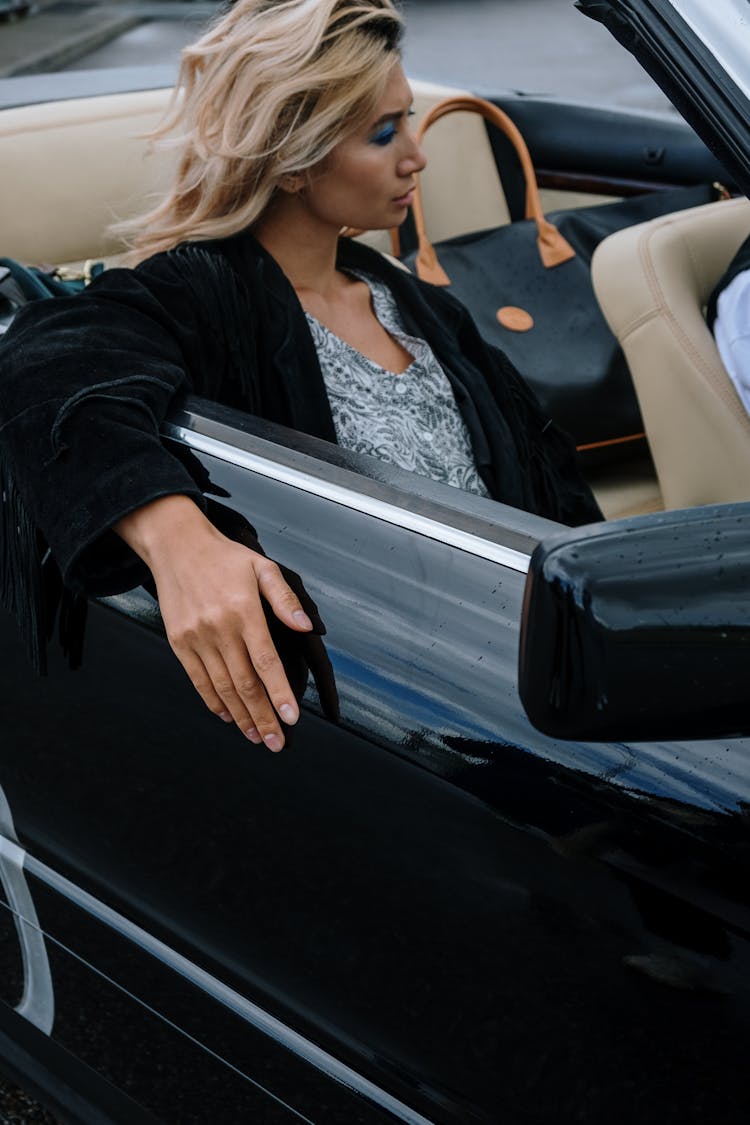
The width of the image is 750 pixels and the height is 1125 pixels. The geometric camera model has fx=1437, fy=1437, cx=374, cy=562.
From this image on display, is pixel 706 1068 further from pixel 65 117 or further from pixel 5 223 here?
pixel 65 117

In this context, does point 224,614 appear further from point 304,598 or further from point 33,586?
point 33,586

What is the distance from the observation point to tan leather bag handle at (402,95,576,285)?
2.46 m

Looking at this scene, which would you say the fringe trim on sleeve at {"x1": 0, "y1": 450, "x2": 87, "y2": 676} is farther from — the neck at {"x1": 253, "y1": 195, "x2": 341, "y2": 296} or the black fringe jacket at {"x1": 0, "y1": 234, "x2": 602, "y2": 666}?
the neck at {"x1": 253, "y1": 195, "x2": 341, "y2": 296}

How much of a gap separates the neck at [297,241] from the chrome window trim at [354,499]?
1.56 ft

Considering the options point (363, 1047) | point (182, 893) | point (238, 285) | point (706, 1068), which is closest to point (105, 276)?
point (238, 285)

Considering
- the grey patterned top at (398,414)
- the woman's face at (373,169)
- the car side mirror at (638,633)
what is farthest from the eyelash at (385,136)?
the car side mirror at (638,633)

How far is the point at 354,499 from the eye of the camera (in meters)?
1.16

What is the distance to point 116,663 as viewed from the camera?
1.29 metres

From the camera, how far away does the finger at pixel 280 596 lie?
1.12m

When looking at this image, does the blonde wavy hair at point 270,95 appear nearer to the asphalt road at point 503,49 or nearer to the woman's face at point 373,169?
the woman's face at point 373,169

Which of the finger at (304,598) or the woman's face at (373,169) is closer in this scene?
the finger at (304,598)

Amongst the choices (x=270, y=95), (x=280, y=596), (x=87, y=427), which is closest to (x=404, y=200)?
(x=270, y=95)

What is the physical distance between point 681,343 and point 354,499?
911 millimetres

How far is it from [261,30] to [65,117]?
89 cm
